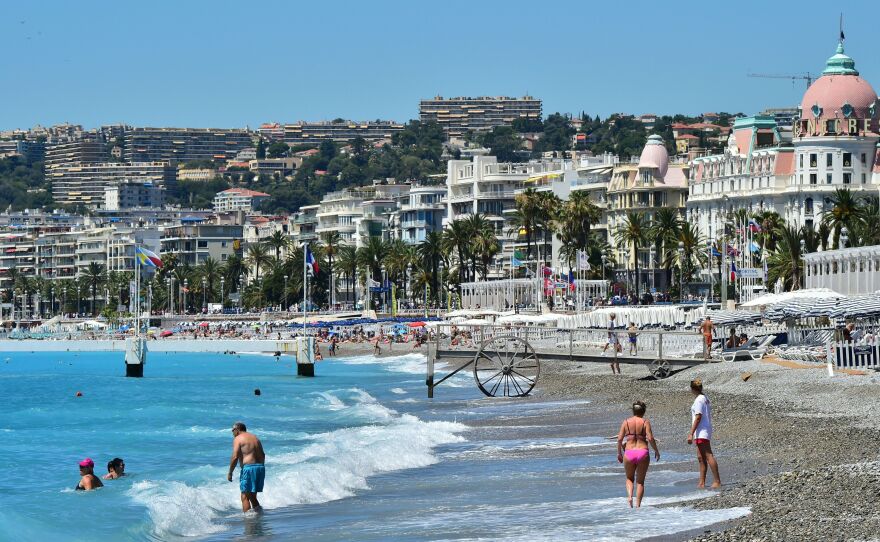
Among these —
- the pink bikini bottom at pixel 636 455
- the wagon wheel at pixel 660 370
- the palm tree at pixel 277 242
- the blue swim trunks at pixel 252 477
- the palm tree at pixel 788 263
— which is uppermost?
the palm tree at pixel 277 242

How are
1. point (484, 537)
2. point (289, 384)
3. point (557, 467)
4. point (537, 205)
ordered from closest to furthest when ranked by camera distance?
point (484, 537)
point (557, 467)
point (289, 384)
point (537, 205)

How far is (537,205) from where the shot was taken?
4112 inches

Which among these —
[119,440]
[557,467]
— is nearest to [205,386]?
[119,440]

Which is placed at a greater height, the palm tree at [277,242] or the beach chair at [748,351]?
the palm tree at [277,242]

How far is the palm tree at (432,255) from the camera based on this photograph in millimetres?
125500

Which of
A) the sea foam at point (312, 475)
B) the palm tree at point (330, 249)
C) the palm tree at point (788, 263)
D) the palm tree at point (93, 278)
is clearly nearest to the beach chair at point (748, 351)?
the sea foam at point (312, 475)

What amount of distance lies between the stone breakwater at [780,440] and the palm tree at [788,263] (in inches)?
1495

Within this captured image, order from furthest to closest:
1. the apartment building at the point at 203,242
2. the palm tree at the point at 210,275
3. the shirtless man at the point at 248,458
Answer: the apartment building at the point at 203,242 < the palm tree at the point at 210,275 < the shirtless man at the point at 248,458

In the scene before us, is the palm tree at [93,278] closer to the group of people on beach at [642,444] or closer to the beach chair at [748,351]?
the beach chair at [748,351]

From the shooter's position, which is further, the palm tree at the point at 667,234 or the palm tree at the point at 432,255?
the palm tree at the point at 432,255

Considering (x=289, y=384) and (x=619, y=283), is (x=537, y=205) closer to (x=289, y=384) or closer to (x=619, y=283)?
(x=619, y=283)

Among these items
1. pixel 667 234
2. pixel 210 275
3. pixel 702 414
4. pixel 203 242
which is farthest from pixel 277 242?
pixel 702 414

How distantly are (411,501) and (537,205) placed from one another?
81512mm

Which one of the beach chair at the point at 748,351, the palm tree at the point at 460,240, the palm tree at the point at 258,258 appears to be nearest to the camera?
the beach chair at the point at 748,351
